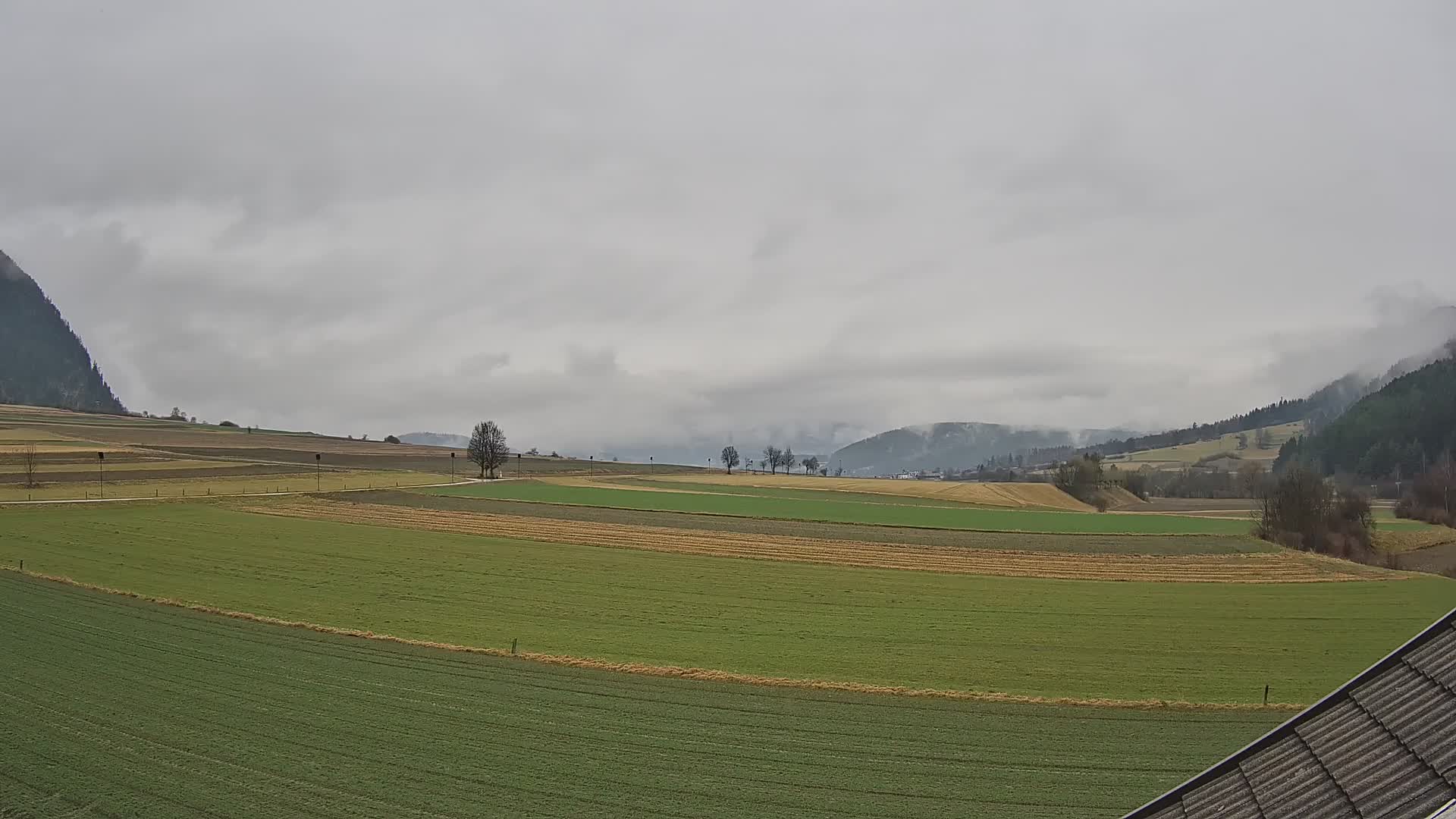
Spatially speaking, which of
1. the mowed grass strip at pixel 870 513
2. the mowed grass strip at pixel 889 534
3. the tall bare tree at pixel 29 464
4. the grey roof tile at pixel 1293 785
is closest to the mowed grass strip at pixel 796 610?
the mowed grass strip at pixel 889 534

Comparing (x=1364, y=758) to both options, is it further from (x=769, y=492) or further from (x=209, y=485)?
(x=769, y=492)

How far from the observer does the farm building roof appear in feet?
17.7

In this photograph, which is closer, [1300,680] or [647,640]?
[1300,680]

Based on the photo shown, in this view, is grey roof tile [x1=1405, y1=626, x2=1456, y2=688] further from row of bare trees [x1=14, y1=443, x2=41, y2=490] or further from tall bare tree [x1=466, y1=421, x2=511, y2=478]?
tall bare tree [x1=466, y1=421, x2=511, y2=478]

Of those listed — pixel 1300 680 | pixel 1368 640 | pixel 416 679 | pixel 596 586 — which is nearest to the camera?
pixel 416 679

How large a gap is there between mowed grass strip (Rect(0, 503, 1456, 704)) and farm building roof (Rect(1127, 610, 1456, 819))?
17.0 meters

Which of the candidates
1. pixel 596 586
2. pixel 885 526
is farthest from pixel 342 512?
pixel 885 526

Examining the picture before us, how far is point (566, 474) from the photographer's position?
6457 inches

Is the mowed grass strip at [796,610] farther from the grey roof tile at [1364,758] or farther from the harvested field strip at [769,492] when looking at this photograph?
the harvested field strip at [769,492]

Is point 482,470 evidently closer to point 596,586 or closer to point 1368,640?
point 596,586

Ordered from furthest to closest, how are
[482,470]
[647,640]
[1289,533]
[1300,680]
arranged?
1. [482,470]
2. [1289,533]
3. [647,640]
4. [1300,680]

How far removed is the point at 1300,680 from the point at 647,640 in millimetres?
20492

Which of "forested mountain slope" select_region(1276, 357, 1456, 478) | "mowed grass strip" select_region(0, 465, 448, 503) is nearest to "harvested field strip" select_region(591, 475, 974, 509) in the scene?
"mowed grass strip" select_region(0, 465, 448, 503)

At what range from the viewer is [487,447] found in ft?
448
